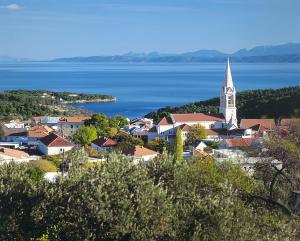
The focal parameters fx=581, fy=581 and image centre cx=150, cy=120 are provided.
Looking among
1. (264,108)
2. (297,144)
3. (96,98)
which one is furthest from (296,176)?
(96,98)

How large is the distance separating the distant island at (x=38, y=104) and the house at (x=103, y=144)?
78.1ft

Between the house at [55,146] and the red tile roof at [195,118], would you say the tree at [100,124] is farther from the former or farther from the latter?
the house at [55,146]

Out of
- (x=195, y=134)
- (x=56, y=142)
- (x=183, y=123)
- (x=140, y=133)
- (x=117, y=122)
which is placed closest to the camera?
(x=56, y=142)

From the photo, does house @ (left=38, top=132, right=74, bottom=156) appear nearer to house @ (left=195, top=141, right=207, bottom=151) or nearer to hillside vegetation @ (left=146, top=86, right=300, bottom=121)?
house @ (left=195, top=141, right=207, bottom=151)

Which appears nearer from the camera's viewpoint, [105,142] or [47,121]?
[105,142]

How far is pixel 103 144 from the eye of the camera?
1141 inches

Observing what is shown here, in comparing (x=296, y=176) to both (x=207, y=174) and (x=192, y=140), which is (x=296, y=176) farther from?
(x=192, y=140)

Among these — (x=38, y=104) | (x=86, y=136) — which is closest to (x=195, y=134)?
(x=86, y=136)

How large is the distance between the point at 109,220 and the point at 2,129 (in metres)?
30.9

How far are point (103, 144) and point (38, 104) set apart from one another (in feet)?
128

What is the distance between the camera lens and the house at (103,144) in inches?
1128

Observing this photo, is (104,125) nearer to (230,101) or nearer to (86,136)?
(86,136)

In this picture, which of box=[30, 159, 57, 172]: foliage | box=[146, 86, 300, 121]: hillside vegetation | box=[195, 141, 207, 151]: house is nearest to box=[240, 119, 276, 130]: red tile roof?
box=[195, 141, 207, 151]: house

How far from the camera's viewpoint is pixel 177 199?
8.44 metres
